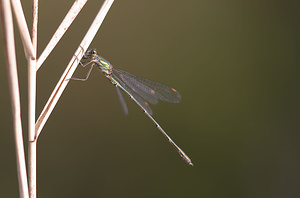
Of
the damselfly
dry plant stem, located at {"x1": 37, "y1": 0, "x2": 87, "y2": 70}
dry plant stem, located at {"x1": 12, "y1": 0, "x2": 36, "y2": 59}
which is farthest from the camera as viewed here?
the damselfly

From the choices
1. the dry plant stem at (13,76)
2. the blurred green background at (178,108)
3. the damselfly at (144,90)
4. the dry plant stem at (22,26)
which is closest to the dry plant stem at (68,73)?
the dry plant stem at (13,76)

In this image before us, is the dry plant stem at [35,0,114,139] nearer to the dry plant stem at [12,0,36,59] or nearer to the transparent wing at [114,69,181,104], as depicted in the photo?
the dry plant stem at [12,0,36,59]

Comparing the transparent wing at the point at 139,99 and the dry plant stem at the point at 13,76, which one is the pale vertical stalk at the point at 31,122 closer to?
the dry plant stem at the point at 13,76

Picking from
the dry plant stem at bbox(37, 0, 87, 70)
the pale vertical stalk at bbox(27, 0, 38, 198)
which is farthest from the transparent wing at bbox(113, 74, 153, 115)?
the pale vertical stalk at bbox(27, 0, 38, 198)

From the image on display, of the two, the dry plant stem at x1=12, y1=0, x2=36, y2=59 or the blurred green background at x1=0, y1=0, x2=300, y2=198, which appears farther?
the blurred green background at x1=0, y1=0, x2=300, y2=198

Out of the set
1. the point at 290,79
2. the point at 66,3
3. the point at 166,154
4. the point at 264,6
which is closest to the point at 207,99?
the point at 166,154
